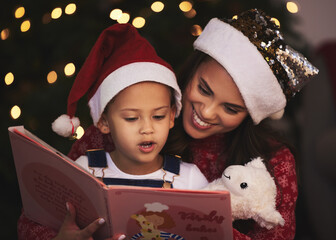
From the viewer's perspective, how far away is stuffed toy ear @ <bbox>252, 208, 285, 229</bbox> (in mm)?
1022

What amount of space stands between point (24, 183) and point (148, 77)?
491 mm

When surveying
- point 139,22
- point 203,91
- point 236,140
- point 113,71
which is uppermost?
point 139,22

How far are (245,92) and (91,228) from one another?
0.60 meters

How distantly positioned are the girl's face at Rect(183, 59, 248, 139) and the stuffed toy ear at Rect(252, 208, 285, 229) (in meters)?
0.32

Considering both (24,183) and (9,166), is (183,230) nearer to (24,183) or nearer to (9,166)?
(24,183)

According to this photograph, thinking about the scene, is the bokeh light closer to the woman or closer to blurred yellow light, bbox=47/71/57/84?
blurred yellow light, bbox=47/71/57/84

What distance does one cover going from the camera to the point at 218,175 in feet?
4.37

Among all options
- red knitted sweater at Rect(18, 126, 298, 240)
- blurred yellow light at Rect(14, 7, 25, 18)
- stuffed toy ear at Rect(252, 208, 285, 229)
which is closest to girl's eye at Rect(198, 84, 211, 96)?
red knitted sweater at Rect(18, 126, 298, 240)

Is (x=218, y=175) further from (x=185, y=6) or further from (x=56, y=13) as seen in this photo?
(x=56, y=13)

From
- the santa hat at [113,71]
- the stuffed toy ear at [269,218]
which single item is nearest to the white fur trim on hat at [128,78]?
the santa hat at [113,71]

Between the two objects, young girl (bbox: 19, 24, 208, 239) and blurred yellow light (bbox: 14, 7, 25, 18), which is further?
blurred yellow light (bbox: 14, 7, 25, 18)

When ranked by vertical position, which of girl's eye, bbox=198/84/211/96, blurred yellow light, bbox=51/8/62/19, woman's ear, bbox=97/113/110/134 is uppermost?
blurred yellow light, bbox=51/8/62/19

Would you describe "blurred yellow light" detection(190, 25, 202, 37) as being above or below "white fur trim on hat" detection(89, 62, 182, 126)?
above

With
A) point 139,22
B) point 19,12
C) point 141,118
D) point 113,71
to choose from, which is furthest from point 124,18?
point 141,118
